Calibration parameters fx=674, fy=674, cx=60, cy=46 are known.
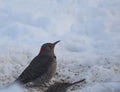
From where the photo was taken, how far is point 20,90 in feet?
39.1

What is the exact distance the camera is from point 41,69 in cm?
1290

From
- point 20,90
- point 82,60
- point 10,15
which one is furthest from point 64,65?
point 10,15

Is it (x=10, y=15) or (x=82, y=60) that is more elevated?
(x=10, y=15)

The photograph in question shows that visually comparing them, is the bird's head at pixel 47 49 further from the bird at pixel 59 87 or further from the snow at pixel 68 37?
the bird at pixel 59 87

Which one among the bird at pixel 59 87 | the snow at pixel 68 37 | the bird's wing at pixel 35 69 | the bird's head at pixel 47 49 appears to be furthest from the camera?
the bird's head at pixel 47 49

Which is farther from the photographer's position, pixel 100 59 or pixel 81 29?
pixel 81 29

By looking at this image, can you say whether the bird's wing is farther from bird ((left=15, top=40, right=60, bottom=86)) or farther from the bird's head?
the bird's head

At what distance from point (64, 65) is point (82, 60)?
40 cm

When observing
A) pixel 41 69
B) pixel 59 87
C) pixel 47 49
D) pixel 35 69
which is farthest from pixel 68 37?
pixel 59 87

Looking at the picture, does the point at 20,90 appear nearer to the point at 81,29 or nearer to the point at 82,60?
the point at 82,60

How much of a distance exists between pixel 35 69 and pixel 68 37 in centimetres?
210

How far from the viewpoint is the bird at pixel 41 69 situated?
1257 cm

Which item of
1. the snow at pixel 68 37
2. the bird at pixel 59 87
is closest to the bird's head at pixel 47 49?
the snow at pixel 68 37

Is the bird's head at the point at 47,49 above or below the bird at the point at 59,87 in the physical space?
above
